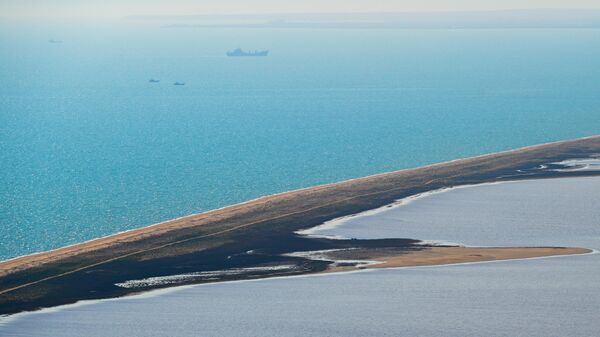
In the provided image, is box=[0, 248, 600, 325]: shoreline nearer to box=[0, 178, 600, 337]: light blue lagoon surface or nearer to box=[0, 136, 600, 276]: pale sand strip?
box=[0, 178, 600, 337]: light blue lagoon surface

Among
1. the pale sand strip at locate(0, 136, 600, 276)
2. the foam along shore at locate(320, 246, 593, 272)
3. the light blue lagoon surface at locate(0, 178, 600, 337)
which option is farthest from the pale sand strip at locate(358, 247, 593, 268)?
the pale sand strip at locate(0, 136, 600, 276)

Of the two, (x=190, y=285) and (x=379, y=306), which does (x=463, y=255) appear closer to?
(x=379, y=306)

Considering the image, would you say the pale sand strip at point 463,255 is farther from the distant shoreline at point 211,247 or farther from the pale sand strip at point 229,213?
the pale sand strip at point 229,213

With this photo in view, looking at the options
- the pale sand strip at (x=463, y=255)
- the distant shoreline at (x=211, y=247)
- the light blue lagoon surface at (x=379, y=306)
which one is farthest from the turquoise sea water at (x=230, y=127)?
the pale sand strip at (x=463, y=255)

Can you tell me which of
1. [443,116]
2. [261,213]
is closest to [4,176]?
[261,213]

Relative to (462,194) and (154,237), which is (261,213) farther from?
(462,194)

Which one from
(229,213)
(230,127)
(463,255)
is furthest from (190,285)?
(230,127)
